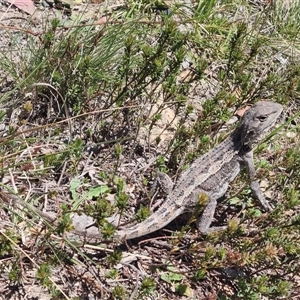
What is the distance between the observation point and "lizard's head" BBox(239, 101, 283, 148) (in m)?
5.20

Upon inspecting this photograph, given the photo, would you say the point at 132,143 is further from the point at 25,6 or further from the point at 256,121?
the point at 25,6

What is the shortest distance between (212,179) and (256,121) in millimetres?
657

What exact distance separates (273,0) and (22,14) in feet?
9.65

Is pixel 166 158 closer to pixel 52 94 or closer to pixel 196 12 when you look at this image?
pixel 52 94

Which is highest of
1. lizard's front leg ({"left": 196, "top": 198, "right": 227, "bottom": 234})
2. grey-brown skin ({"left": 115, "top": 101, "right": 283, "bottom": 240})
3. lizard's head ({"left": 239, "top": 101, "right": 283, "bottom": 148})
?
lizard's head ({"left": 239, "top": 101, "right": 283, "bottom": 148})

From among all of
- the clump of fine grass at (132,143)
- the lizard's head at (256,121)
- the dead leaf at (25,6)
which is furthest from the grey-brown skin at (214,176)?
the dead leaf at (25,6)

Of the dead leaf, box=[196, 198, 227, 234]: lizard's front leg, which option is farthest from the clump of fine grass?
the dead leaf

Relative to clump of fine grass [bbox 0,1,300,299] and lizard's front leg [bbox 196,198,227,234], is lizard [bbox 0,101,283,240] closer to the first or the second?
lizard's front leg [bbox 196,198,227,234]

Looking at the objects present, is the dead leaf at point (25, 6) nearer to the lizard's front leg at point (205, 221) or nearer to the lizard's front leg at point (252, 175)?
the lizard's front leg at point (252, 175)

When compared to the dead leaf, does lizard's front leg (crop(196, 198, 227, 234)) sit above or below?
below

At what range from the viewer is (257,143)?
18.0ft

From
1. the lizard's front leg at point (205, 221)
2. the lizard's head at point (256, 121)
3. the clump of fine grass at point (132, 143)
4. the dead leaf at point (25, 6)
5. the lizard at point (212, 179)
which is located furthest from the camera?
the dead leaf at point (25, 6)

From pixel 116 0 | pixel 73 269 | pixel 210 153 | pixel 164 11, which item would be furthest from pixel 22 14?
pixel 73 269

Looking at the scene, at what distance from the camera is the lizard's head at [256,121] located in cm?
520
